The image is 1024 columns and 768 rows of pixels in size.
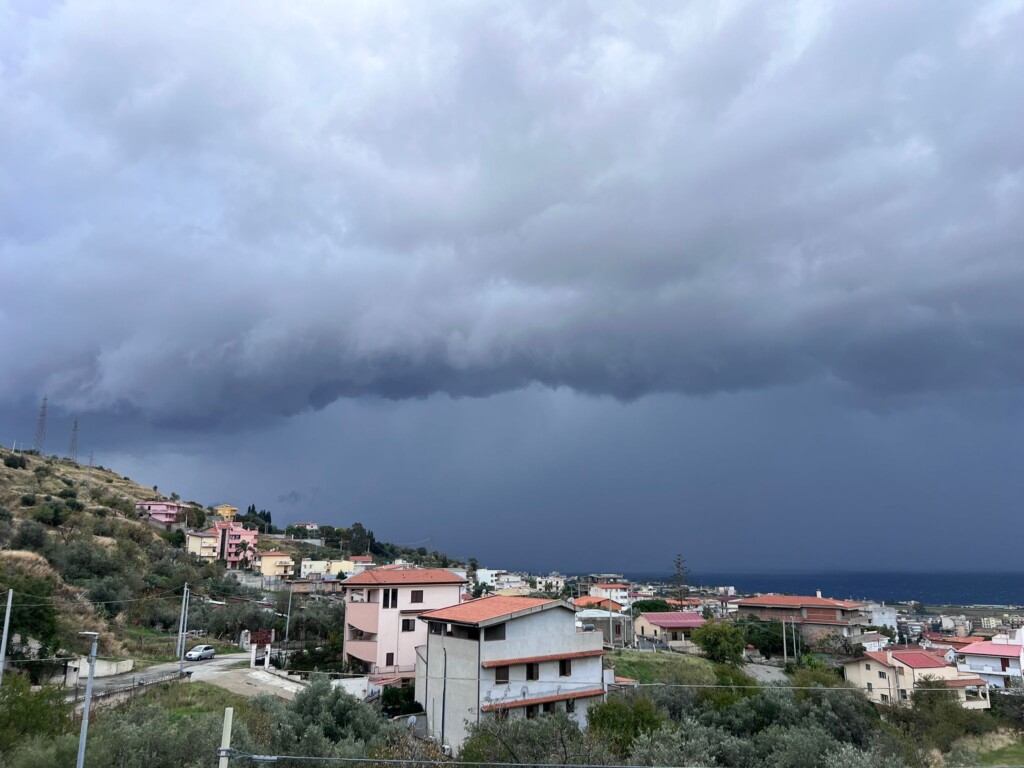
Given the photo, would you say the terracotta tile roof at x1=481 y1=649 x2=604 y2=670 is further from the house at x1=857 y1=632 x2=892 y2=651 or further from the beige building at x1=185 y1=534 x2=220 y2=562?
the beige building at x1=185 y1=534 x2=220 y2=562

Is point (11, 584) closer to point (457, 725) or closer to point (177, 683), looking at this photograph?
point (177, 683)

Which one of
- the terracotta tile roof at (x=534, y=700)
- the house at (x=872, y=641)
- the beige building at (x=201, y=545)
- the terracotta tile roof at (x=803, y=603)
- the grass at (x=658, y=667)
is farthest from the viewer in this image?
the beige building at (x=201, y=545)

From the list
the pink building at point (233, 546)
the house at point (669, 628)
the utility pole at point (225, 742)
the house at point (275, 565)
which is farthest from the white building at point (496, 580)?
the utility pole at point (225, 742)

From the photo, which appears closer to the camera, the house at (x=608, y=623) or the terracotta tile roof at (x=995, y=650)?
the terracotta tile roof at (x=995, y=650)

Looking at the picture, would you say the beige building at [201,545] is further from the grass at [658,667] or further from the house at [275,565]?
the grass at [658,667]

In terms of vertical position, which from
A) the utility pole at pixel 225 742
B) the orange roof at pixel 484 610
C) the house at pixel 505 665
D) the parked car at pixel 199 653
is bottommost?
the parked car at pixel 199 653

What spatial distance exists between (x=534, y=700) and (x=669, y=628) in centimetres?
4323

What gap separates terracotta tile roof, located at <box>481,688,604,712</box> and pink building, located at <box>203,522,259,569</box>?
248 feet

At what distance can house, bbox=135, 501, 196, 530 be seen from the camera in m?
106

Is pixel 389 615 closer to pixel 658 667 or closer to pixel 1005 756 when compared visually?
pixel 658 667

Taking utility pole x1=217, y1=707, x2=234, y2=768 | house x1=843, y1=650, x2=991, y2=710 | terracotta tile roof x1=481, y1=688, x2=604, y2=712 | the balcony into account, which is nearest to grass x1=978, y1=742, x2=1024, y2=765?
house x1=843, y1=650, x2=991, y2=710

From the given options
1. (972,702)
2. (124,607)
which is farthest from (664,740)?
(124,607)

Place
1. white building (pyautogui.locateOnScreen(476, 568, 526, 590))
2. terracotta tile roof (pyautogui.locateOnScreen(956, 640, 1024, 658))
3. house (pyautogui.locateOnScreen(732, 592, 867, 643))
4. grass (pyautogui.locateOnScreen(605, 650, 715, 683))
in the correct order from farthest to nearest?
white building (pyautogui.locateOnScreen(476, 568, 526, 590)) < house (pyautogui.locateOnScreen(732, 592, 867, 643)) < terracotta tile roof (pyautogui.locateOnScreen(956, 640, 1024, 658)) < grass (pyautogui.locateOnScreen(605, 650, 715, 683))

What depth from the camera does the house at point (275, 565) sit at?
3740 inches
